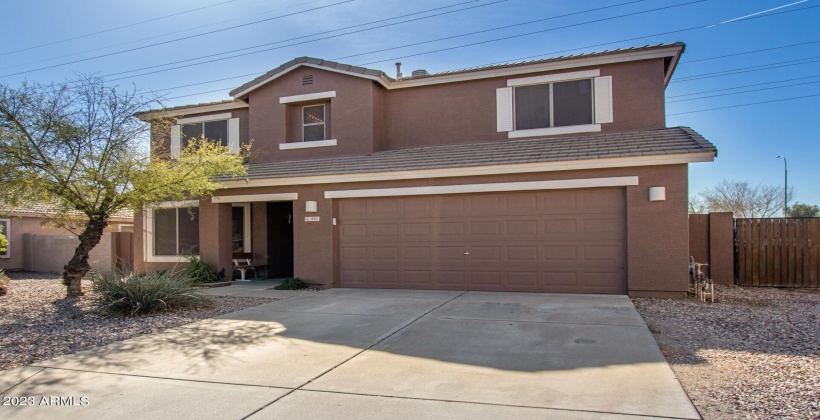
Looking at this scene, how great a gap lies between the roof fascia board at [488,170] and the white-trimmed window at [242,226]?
1915 millimetres

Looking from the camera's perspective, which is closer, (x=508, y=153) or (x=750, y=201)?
(x=508, y=153)

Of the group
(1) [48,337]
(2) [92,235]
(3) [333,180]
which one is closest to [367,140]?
(3) [333,180]

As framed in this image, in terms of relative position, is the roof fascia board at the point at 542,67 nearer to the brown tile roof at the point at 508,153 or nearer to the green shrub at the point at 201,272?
the brown tile roof at the point at 508,153

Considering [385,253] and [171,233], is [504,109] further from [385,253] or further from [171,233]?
[171,233]

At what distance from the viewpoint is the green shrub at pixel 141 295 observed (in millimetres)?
9430

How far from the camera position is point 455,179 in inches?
484

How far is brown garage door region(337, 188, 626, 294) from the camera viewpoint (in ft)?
37.0

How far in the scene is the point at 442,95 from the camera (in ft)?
48.6

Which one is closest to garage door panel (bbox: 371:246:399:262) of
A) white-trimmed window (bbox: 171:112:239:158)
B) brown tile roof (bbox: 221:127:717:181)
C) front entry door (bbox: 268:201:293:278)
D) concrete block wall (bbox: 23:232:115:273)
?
brown tile roof (bbox: 221:127:717:181)

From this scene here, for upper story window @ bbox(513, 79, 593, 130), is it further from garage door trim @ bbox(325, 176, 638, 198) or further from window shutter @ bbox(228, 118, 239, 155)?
window shutter @ bbox(228, 118, 239, 155)

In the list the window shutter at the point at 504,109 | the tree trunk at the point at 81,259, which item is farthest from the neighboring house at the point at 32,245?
the window shutter at the point at 504,109

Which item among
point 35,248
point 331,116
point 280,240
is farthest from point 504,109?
point 35,248

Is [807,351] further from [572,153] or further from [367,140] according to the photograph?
[367,140]

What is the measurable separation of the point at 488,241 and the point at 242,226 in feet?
26.8
